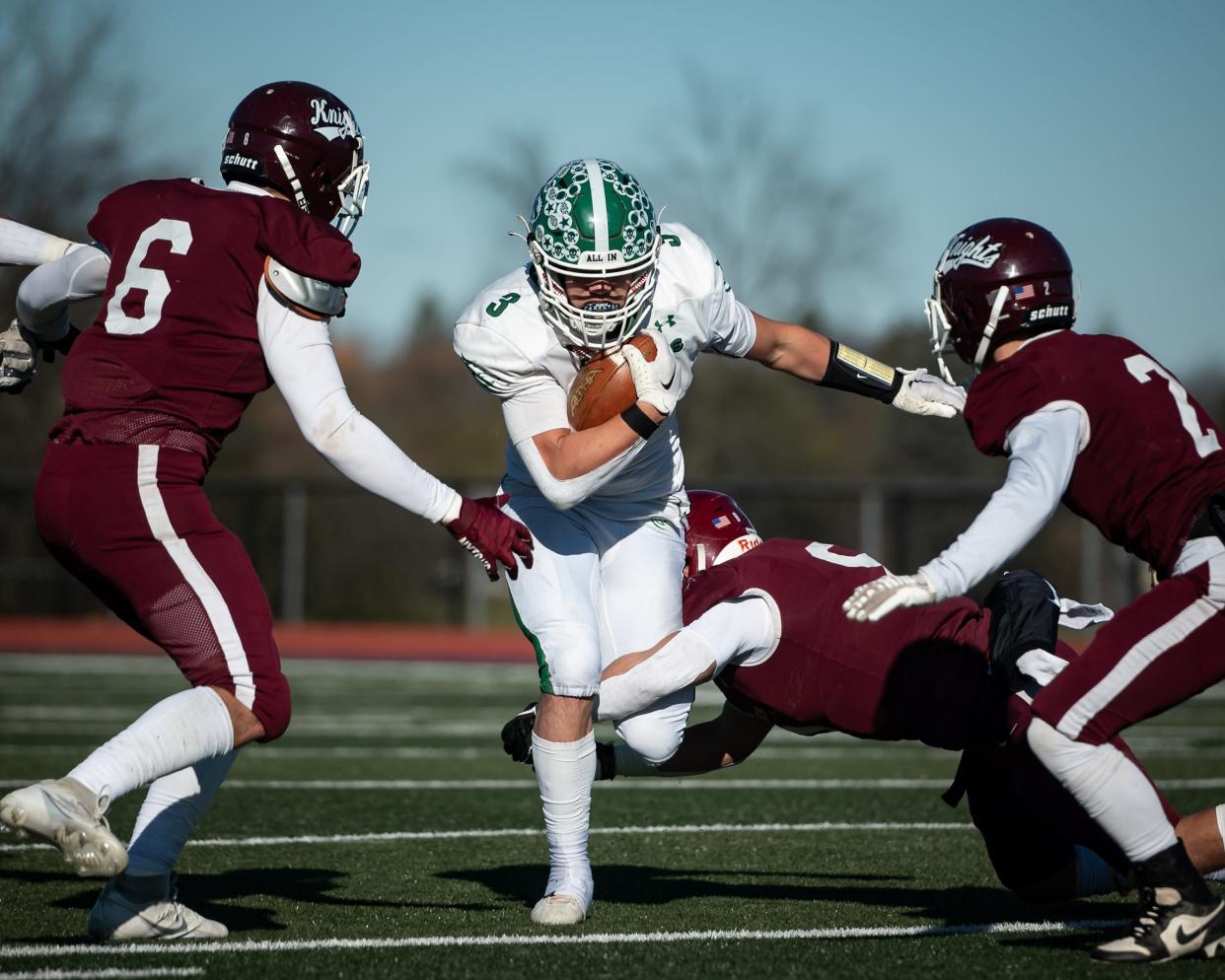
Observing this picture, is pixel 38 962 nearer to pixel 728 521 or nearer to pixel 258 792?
pixel 728 521

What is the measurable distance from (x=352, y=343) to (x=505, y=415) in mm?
46597

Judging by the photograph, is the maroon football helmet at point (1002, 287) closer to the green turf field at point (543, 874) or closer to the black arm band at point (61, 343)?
the green turf field at point (543, 874)

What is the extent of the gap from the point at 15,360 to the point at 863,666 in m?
2.19

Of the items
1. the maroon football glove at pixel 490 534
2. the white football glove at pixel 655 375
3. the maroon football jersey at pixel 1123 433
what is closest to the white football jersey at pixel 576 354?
the white football glove at pixel 655 375

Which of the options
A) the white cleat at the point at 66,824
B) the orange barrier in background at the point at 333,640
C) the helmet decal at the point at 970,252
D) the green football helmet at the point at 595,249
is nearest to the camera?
the white cleat at the point at 66,824

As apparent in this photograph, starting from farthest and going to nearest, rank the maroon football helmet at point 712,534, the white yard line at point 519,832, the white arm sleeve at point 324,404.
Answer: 1. the white yard line at point 519,832
2. the maroon football helmet at point 712,534
3. the white arm sleeve at point 324,404

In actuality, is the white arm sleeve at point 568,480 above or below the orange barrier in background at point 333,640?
above

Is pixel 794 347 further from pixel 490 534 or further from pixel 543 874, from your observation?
pixel 543 874

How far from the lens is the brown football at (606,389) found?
12.8ft

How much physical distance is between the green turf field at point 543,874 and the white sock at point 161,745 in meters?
0.37

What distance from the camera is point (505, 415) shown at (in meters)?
4.02

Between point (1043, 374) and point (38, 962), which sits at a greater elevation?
point (1043, 374)

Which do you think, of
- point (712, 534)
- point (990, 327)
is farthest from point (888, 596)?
point (712, 534)

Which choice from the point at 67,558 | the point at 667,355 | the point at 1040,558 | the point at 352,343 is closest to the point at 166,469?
the point at 67,558
